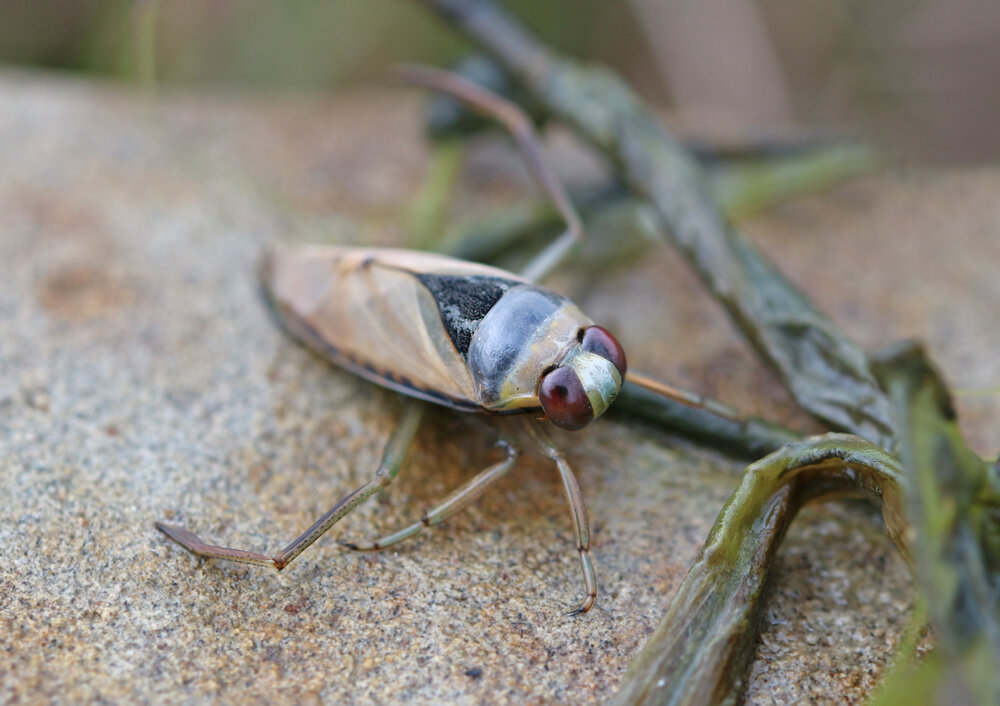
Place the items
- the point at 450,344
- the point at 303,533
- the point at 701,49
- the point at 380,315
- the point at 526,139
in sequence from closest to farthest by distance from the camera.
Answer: the point at 303,533
the point at 450,344
the point at 380,315
the point at 526,139
the point at 701,49

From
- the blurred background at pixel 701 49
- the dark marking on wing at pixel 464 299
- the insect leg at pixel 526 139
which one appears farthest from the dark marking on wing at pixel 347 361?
the blurred background at pixel 701 49

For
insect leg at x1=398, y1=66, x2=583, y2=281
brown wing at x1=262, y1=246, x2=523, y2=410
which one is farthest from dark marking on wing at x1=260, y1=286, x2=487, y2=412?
insect leg at x1=398, y1=66, x2=583, y2=281

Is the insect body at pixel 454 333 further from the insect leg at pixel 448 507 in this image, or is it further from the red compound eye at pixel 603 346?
the insect leg at pixel 448 507

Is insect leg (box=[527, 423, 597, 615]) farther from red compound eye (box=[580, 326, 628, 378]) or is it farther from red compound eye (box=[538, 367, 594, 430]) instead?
red compound eye (box=[580, 326, 628, 378])

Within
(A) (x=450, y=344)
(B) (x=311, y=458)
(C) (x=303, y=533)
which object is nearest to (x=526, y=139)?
(A) (x=450, y=344)

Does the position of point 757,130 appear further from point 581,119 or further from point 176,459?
point 176,459

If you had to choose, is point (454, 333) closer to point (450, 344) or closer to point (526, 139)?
point (450, 344)
